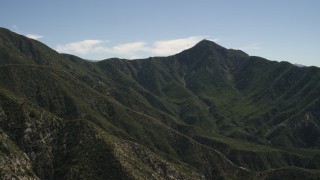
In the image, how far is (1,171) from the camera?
19538 centimetres

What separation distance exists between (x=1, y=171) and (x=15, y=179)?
8.02 metres

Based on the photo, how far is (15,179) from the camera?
200m
